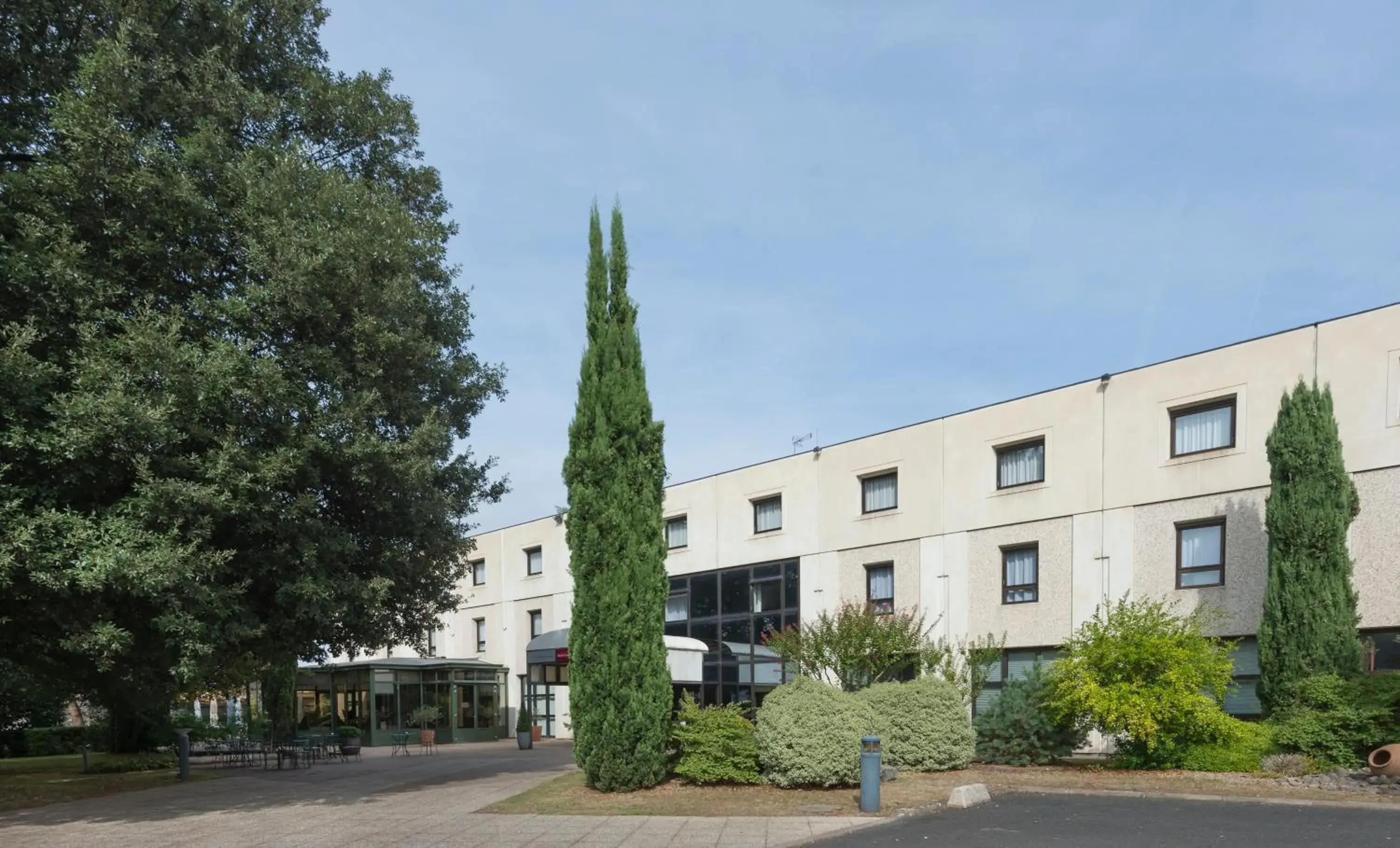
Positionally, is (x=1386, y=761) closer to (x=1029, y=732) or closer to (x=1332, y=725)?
(x=1332, y=725)

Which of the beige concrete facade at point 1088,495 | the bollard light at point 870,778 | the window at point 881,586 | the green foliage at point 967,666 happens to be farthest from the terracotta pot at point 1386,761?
the window at point 881,586

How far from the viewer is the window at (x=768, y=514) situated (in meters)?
31.6

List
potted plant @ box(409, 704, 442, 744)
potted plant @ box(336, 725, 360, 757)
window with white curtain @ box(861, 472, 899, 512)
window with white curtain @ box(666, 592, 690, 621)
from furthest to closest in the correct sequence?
potted plant @ box(409, 704, 442, 744) < window with white curtain @ box(666, 592, 690, 621) < window with white curtain @ box(861, 472, 899, 512) < potted plant @ box(336, 725, 360, 757)

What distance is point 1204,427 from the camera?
22.0 m

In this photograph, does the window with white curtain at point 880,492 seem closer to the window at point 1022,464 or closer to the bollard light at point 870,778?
the window at point 1022,464

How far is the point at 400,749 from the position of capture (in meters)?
32.7

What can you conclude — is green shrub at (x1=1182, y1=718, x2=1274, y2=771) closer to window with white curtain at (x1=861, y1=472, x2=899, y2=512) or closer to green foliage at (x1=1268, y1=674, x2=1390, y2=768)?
green foliage at (x1=1268, y1=674, x2=1390, y2=768)

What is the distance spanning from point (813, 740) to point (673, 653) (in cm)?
1523

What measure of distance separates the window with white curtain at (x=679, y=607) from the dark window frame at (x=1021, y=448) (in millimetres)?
12551

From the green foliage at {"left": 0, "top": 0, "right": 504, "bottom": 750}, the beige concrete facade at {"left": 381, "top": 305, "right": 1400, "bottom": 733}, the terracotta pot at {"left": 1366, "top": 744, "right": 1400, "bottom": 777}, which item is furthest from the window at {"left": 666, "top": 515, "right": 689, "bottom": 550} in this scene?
the terracotta pot at {"left": 1366, "top": 744, "right": 1400, "bottom": 777}

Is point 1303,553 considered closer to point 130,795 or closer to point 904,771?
point 904,771

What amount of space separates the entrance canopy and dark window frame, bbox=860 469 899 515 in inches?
259

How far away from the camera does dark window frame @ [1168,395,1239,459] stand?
841 inches

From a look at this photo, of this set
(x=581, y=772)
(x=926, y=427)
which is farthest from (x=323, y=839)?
(x=926, y=427)
